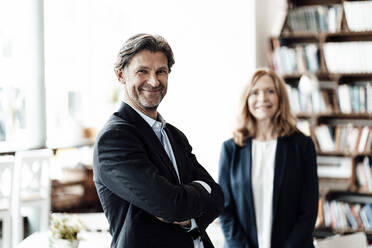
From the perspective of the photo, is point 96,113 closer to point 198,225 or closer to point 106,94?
point 106,94

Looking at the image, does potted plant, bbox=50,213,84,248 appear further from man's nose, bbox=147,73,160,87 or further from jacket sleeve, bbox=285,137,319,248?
jacket sleeve, bbox=285,137,319,248

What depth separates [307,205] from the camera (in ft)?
8.64

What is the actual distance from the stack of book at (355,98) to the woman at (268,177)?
2.67m

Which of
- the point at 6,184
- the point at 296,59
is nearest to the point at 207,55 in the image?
the point at 296,59

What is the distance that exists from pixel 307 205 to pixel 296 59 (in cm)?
306

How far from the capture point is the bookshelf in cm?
523

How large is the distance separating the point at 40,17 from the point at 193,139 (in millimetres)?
2078

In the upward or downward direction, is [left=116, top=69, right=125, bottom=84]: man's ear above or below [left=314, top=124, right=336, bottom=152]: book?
above

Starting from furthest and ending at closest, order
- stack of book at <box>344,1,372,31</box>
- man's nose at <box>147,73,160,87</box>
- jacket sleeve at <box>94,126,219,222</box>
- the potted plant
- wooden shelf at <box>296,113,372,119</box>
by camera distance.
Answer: wooden shelf at <box>296,113,372,119</box> < stack of book at <box>344,1,372,31</box> < the potted plant < man's nose at <box>147,73,160,87</box> < jacket sleeve at <box>94,126,219,222</box>

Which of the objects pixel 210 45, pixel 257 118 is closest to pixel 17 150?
pixel 210 45

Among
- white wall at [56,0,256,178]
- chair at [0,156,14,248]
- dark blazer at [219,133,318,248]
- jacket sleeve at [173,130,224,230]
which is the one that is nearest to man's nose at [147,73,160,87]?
jacket sleeve at [173,130,224,230]

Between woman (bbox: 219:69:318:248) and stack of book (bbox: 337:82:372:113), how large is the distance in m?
2.67

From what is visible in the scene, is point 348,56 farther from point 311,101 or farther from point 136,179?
point 136,179

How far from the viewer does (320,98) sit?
17.6 feet
